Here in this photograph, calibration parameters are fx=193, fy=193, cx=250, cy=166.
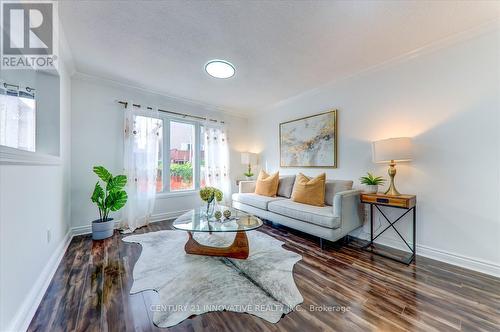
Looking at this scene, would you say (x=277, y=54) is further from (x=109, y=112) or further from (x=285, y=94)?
(x=109, y=112)

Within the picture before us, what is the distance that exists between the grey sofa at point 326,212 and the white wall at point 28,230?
257cm

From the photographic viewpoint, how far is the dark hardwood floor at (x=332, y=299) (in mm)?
1285

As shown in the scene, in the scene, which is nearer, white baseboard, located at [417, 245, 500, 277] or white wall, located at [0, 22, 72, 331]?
white wall, located at [0, 22, 72, 331]

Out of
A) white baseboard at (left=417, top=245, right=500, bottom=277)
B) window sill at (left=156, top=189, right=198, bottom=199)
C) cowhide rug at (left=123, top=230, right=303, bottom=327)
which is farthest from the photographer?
window sill at (left=156, top=189, right=198, bottom=199)

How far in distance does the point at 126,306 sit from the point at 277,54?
2.89 metres

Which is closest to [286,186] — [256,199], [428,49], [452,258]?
[256,199]

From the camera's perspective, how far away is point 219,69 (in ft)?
9.07

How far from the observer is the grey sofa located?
2.35 meters

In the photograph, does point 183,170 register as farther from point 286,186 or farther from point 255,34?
point 255,34

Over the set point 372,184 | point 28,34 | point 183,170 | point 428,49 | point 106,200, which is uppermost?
point 428,49

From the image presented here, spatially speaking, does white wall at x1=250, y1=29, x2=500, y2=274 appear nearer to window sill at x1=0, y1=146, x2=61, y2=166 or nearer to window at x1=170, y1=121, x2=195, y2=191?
window at x1=170, y1=121, x2=195, y2=191

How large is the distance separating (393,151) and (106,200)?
3.83 metres

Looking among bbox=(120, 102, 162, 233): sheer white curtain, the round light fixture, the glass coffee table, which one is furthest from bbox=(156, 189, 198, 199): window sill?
the round light fixture

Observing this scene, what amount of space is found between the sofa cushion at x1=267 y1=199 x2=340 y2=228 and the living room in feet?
0.09
